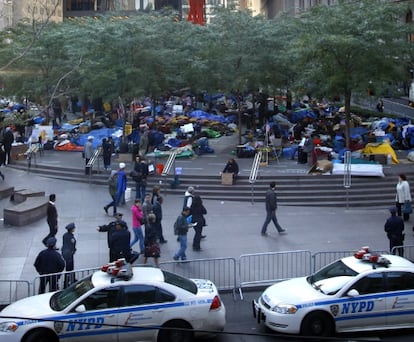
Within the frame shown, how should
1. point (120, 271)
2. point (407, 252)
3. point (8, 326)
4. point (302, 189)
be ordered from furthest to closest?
point (302, 189), point (407, 252), point (120, 271), point (8, 326)

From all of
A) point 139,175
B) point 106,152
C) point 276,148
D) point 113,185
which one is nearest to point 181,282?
point 113,185

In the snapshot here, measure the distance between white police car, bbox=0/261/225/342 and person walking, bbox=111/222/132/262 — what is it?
116 inches

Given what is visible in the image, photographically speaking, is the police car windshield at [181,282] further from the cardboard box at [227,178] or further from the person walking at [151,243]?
the cardboard box at [227,178]

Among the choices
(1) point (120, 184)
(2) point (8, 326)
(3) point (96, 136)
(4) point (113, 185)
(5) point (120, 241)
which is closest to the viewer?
(2) point (8, 326)

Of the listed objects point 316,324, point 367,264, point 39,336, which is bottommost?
point 316,324

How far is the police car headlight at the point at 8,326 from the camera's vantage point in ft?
32.5

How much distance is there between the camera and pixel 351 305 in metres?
10.7

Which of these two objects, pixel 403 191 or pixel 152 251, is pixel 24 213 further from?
pixel 403 191

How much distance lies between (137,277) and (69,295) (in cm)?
108

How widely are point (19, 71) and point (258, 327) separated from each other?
1024 inches

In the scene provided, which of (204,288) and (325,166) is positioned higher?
(325,166)

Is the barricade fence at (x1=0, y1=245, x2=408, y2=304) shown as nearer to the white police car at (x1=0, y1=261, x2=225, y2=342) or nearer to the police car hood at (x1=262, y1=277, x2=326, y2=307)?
the police car hood at (x1=262, y1=277, x2=326, y2=307)

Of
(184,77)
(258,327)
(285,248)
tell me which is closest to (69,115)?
(184,77)

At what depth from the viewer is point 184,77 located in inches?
1259
